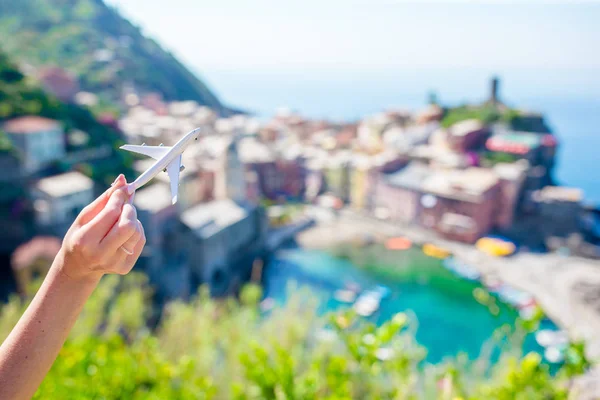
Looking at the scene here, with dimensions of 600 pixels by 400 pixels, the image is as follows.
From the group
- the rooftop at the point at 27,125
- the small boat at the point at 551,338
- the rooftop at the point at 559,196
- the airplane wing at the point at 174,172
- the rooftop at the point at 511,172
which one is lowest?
the small boat at the point at 551,338

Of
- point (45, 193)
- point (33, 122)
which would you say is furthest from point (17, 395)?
point (33, 122)

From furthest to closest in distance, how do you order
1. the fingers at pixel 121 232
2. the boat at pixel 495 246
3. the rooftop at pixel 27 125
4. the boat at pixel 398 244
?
the boat at pixel 398 244, the boat at pixel 495 246, the rooftop at pixel 27 125, the fingers at pixel 121 232

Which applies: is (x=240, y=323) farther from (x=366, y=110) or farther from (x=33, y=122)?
(x=366, y=110)

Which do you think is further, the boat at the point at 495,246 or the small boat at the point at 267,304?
the boat at the point at 495,246

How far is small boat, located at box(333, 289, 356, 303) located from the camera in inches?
636

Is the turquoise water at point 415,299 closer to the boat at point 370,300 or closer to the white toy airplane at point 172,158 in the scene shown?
the boat at point 370,300

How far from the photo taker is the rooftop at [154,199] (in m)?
14.1

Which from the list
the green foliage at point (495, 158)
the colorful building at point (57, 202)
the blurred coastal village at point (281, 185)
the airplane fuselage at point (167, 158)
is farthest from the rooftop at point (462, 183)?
the airplane fuselage at point (167, 158)

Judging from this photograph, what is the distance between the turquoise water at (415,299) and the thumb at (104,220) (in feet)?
43.3

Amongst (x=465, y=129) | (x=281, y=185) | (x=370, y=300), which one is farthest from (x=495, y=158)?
(x=370, y=300)

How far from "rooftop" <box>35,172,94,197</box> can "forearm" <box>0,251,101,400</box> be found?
530 inches

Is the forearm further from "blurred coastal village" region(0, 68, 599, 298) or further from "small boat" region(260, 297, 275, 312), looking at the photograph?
"small boat" region(260, 297, 275, 312)

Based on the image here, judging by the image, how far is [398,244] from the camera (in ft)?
67.7

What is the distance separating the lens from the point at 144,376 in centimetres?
492
